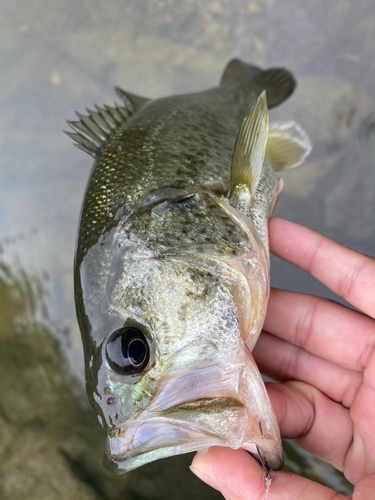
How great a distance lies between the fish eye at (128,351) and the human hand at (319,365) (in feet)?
1.53

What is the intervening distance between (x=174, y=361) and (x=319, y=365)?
0.99 m

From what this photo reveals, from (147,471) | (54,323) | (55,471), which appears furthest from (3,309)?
(147,471)

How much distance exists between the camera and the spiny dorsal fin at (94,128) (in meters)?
1.55

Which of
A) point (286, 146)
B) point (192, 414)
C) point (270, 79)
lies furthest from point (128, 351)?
point (270, 79)

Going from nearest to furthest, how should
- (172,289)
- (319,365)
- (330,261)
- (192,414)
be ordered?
(192,414), (172,289), (330,261), (319,365)

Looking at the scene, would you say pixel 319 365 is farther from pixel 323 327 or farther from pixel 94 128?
pixel 94 128

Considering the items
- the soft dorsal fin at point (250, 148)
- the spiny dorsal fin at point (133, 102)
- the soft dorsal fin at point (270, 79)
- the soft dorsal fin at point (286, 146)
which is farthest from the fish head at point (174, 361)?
the soft dorsal fin at point (270, 79)

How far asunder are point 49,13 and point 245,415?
3991 millimetres

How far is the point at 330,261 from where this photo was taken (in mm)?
1583

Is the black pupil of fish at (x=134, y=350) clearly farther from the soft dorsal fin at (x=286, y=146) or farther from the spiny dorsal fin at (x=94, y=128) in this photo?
the soft dorsal fin at (x=286, y=146)

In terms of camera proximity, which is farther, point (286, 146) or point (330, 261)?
point (286, 146)

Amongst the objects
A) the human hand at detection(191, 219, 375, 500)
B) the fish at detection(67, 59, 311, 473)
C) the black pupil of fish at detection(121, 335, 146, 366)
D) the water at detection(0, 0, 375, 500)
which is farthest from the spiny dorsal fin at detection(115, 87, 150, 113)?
the black pupil of fish at detection(121, 335, 146, 366)

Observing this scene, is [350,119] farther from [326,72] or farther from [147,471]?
[147,471]

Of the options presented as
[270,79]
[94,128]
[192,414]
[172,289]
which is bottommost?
[192,414]
